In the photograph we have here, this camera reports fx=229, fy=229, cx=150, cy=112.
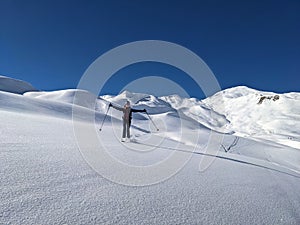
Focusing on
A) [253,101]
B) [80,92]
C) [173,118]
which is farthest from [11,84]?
[253,101]

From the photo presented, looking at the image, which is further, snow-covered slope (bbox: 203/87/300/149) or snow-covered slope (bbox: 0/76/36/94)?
snow-covered slope (bbox: 0/76/36/94)

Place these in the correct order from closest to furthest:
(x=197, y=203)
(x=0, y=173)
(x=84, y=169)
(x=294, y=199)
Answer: (x=0, y=173) < (x=197, y=203) < (x=84, y=169) < (x=294, y=199)

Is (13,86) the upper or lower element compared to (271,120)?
lower

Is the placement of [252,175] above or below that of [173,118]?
below

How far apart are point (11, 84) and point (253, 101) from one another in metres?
92.3

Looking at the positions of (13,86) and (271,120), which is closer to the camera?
(13,86)

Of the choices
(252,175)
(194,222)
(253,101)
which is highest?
(253,101)

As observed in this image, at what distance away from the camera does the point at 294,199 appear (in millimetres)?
3369

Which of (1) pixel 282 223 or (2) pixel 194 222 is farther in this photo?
(1) pixel 282 223

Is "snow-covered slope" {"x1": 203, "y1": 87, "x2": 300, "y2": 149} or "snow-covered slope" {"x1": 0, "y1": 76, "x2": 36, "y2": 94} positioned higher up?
"snow-covered slope" {"x1": 203, "y1": 87, "x2": 300, "y2": 149}

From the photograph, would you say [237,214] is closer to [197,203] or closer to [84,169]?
[197,203]

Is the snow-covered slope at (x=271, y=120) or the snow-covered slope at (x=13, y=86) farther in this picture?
the snow-covered slope at (x=13, y=86)

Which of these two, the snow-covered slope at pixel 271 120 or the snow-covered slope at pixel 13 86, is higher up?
the snow-covered slope at pixel 271 120

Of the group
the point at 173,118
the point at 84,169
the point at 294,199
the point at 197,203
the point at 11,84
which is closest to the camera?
the point at 197,203
